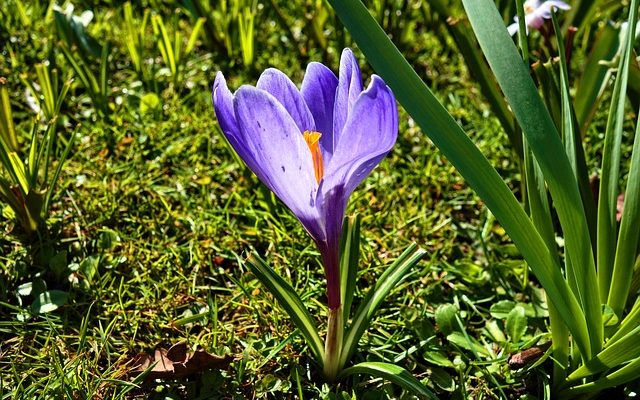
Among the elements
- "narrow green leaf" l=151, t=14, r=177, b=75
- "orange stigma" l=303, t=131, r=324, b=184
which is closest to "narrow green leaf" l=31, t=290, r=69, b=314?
"orange stigma" l=303, t=131, r=324, b=184

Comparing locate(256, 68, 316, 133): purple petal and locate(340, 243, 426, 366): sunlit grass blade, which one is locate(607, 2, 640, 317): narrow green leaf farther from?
locate(256, 68, 316, 133): purple petal

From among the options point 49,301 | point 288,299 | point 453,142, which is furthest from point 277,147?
point 49,301

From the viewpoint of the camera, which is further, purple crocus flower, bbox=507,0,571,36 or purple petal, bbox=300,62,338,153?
purple crocus flower, bbox=507,0,571,36

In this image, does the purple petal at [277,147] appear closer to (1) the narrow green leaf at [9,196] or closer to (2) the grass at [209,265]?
(2) the grass at [209,265]

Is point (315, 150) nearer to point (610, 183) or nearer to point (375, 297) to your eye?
point (375, 297)

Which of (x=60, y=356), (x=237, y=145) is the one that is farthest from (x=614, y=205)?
(x=60, y=356)

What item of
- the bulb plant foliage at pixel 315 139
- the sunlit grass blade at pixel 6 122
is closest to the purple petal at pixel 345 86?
the bulb plant foliage at pixel 315 139

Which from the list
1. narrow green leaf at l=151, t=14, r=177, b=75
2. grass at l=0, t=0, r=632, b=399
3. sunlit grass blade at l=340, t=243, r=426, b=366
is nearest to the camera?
sunlit grass blade at l=340, t=243, r=426, b=366
